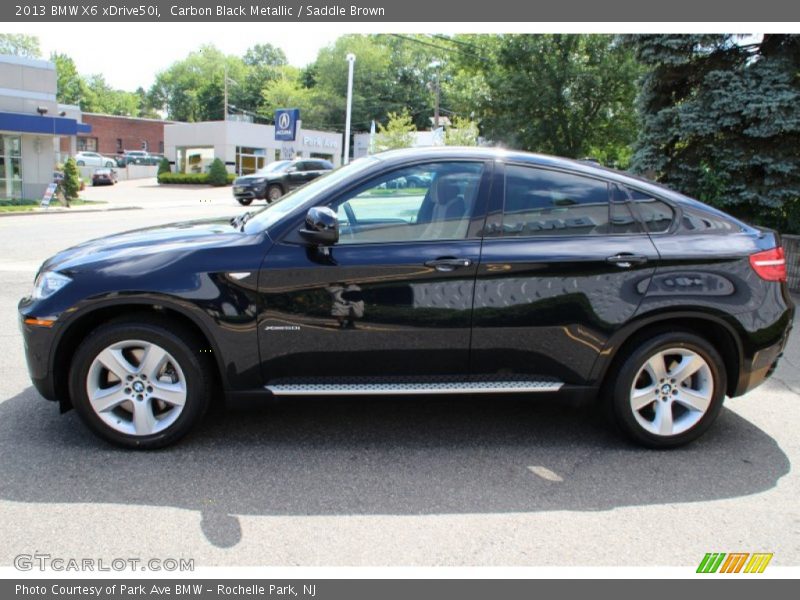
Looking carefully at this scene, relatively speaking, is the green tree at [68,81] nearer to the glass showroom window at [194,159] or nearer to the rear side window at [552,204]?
the glass showroom window at [194,159]

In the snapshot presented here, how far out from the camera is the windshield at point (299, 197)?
3.96m

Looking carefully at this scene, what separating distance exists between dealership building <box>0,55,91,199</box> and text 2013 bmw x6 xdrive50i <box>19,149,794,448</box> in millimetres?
23565

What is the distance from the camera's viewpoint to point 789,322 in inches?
164

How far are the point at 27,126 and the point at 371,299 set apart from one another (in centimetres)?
2459

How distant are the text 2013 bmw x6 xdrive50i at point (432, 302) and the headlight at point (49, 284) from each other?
0.02m

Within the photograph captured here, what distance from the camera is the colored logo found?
9.78ft

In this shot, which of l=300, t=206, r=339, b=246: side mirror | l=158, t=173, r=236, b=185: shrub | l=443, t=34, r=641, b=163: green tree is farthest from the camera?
l=158, t=173, r=236, b=185: shrub

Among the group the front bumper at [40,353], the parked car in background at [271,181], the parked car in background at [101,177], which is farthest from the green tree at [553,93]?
the parked car in background at [101,177]

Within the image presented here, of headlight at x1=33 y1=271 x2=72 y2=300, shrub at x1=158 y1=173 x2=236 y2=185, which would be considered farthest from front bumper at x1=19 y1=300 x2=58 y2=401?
shrub at x1=158 y1=173 x2=236 y2=185

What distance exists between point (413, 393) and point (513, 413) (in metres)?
1.07

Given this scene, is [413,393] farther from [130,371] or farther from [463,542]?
[130,371]

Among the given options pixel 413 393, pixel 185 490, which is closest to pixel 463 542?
pixel 413 393

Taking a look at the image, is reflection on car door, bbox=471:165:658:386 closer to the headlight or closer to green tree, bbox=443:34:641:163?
the headlight

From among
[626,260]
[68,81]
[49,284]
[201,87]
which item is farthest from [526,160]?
[201,87]
